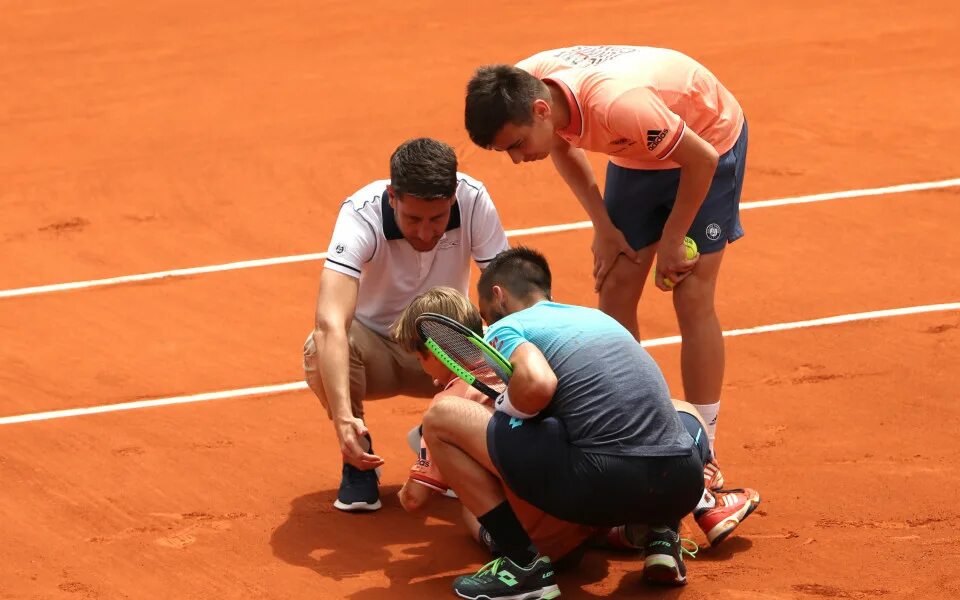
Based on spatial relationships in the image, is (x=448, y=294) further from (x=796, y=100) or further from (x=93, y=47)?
(x=93, y=47)

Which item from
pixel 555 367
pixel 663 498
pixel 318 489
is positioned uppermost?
pixel 555 367

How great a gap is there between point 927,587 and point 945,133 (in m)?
7.03

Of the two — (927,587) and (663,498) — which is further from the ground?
(663,498)

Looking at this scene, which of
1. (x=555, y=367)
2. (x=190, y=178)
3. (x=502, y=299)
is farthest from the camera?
(x=190, y=178)

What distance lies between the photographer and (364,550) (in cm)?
602

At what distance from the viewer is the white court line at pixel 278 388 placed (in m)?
7.66

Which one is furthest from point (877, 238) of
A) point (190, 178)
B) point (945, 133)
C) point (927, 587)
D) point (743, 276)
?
point (190, 178)

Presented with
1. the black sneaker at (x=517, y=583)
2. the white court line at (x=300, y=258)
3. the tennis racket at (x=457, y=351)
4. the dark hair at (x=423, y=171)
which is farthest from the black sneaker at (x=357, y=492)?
the white court line at (x=300, y=258)

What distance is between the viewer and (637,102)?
19.1 feet

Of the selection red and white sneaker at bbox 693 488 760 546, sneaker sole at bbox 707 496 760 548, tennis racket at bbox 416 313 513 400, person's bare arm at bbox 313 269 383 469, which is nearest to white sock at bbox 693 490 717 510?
red and white sneaker at bbox 693 488 760 546

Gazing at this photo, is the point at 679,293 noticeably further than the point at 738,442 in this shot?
No

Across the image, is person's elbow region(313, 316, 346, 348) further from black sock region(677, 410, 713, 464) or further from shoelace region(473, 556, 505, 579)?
black sock region(677, 410, 713, 464)

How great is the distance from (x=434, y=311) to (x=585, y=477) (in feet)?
3.12

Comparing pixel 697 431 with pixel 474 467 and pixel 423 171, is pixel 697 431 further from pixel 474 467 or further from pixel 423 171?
pixel 423 171
